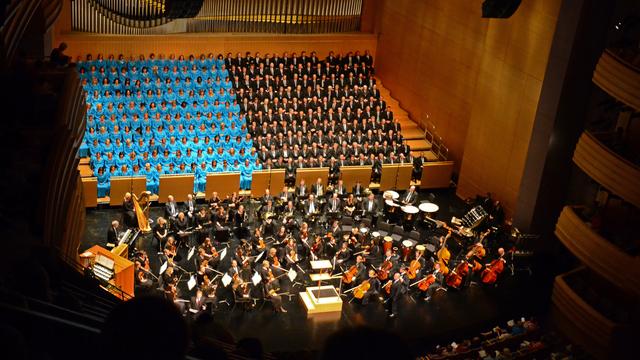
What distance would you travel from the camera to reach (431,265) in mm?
13898

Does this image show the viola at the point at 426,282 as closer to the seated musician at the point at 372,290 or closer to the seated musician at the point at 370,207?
the seated musician at the point at 372,290

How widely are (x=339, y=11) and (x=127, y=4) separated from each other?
556 cm

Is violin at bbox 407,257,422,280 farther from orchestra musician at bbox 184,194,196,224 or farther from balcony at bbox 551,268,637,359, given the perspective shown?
orchestra musician at bbox 184,194,196,224

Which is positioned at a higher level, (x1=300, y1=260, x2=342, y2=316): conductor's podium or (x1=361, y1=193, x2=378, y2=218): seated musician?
(x1=361, y1=193, x2=378, y2=218): seated musician

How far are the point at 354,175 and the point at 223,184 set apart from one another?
2.89 m

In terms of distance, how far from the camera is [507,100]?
629 inches

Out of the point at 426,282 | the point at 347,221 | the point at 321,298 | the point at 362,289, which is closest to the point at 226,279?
the point at 321,298

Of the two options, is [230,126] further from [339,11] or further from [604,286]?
[604,286]

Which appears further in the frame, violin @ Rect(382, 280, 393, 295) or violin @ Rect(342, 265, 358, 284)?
violin @ Rect(342, 265, 358, 284)

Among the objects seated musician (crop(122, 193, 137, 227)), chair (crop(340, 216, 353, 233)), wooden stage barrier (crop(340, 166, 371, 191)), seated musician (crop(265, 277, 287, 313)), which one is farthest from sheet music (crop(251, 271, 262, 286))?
wooden stage barrier (crop(340, 166, 371, 191))

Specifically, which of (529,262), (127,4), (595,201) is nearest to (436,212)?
(529,262)

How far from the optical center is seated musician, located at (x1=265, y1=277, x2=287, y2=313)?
1267cm

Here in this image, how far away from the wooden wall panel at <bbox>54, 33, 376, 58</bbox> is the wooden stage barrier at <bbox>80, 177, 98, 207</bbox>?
15.0 feet

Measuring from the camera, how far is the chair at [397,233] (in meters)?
14.8
